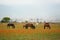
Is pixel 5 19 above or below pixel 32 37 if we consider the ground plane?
above

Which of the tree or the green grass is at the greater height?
the tree

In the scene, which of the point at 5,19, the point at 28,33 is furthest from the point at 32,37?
the point at 5,19

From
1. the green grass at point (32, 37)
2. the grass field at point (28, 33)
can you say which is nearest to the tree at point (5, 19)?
the grass field at point (28, 33)

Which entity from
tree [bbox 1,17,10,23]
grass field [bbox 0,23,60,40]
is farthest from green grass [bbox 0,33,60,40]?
tree [bbox 1,17,10,23]

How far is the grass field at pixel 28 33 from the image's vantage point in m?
2.19

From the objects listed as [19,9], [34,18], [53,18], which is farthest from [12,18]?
[53,18]

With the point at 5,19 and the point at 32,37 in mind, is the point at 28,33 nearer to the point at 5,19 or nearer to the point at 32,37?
the point at 32,37

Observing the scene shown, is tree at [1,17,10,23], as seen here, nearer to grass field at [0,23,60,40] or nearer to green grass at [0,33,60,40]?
grass field at [0,23,60,40]

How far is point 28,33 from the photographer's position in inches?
87.0

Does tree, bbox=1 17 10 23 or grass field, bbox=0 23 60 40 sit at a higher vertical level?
tree, bbox=1 17 10 23

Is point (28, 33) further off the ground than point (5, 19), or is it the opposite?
point (5, 19)

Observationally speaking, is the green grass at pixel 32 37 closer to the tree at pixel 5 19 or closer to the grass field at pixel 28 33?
the grass field at pixel 28 33

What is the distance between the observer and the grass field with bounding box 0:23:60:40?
2186 millimetres

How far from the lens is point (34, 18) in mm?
2244
